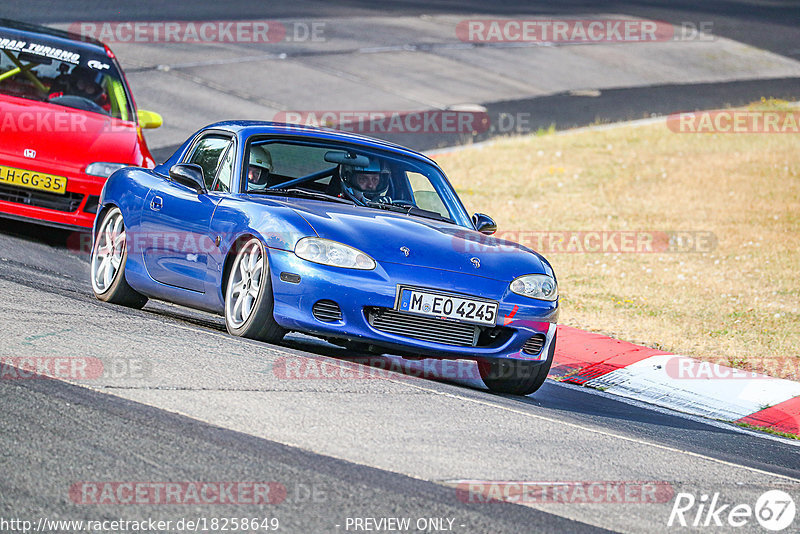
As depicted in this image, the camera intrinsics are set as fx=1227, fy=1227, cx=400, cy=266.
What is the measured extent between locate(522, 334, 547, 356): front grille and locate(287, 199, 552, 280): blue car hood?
382 mm

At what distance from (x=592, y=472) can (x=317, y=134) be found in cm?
356

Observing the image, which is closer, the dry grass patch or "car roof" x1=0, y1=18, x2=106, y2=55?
the dry grass patch

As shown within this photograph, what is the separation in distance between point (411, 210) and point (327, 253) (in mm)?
1315

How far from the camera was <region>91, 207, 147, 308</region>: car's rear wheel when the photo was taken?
839cm

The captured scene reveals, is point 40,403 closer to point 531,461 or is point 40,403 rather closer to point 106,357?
point 106,357

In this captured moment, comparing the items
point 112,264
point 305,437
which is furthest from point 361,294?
point 112,264

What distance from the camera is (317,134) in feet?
26.2

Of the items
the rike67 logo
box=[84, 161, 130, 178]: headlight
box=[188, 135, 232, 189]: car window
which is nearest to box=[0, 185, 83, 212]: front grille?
box=[84, 161, 130, 178]: headlight

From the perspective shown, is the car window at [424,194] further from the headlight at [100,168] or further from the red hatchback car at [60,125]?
the red hatchback car at [60,125]

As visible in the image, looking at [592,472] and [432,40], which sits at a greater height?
[432,40]

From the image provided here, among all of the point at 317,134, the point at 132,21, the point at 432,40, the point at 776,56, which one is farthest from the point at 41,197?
the point at 776,56

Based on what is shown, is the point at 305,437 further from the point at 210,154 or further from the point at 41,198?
the point at 41,198

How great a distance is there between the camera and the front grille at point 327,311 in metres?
6.60

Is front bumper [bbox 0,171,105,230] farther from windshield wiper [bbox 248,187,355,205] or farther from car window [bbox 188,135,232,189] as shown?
windshield wiper [bbox 248,187,355,205]
